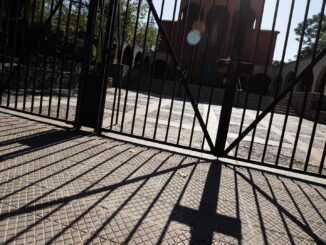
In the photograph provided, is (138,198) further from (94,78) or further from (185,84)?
(94,78)

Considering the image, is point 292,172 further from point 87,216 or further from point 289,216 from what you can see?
point 87,216

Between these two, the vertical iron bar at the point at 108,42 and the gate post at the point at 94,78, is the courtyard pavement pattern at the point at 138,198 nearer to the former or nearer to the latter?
the gate post at the point at 94,78

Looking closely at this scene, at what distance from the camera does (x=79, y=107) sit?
4.81 m

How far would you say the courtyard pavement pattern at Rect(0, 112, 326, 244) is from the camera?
6.97 ft

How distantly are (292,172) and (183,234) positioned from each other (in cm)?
254

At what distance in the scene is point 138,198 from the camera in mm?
2689

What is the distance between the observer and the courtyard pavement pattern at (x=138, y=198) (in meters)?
2.12

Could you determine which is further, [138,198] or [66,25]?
[66,25]

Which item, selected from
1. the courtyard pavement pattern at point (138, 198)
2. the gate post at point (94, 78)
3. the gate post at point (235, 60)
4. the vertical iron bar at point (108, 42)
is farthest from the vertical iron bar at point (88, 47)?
the gate post at point (235, 60)

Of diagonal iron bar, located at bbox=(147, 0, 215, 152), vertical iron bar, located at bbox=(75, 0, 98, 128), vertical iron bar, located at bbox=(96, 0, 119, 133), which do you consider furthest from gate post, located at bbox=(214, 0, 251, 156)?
vertical iron bar, located at bbox=(75, 0, 98, 128)

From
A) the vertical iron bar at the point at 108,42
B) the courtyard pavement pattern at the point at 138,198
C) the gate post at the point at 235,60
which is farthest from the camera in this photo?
the vertical iron bar at the point at 108,42

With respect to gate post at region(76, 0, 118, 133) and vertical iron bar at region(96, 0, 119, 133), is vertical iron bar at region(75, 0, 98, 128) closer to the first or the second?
gate post at region(76, 0, 118, 133)

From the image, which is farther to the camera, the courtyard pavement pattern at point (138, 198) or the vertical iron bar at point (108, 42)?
the vertical iron bar at point (108, 42)

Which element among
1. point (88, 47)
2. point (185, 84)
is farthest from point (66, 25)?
point (185, 84)
